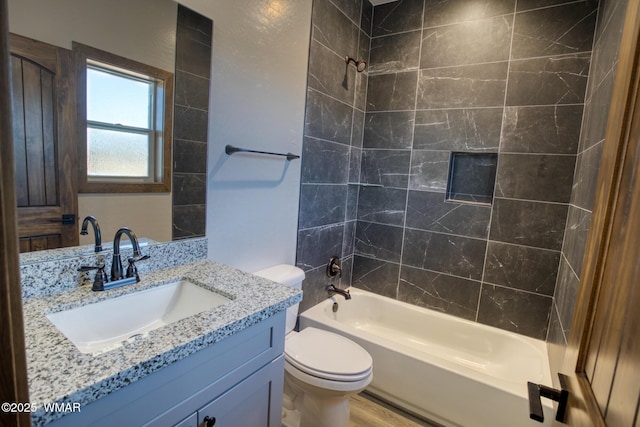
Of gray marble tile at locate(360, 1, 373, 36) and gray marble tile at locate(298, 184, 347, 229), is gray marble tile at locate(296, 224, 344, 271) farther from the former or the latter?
gray marble tile at locate(360, 1, 373, 36)

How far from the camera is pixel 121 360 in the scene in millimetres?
726

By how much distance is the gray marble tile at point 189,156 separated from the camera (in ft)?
4.52

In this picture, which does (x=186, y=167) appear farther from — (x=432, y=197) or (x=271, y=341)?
(x=432, y=197)

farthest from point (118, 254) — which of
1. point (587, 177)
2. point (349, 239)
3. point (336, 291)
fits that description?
point (587, 177)

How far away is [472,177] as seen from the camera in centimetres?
238

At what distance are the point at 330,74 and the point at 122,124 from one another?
150cm

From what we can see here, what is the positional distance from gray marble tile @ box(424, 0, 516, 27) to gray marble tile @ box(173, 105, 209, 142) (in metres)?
1.95

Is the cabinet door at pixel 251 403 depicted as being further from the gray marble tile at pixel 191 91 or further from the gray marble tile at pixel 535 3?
the gray marble tile at pixel 535 3

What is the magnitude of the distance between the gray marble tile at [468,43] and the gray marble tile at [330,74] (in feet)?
1.94

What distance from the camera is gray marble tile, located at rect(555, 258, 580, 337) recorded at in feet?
4.64

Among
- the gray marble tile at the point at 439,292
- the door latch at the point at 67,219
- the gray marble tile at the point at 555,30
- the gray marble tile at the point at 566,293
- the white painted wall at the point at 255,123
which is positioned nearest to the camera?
the door latch at the point at 67,219

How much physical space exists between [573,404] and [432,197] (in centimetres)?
189

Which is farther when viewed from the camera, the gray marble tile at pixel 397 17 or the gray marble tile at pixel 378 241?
the gray marble tile at pixel 378 241

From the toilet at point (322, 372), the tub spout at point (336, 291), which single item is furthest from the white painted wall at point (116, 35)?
the tub spout at point (336, 291)
